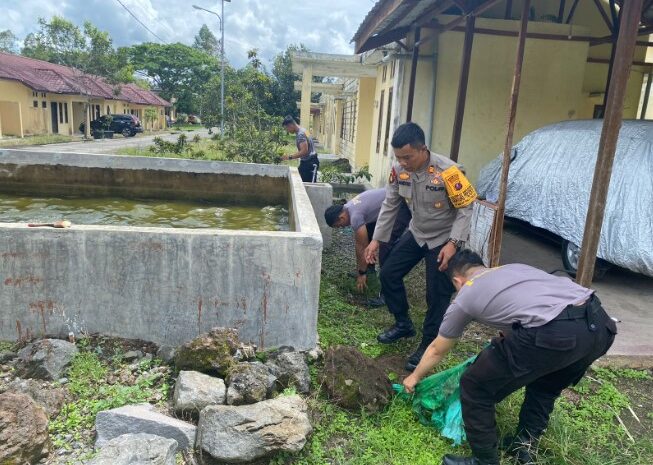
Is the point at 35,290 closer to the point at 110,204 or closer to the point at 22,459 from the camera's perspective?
the point at 22,459

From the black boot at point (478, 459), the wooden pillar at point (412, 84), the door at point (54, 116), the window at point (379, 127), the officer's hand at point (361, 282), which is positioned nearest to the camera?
the black boot at point (478, 459)

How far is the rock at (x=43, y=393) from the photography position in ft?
9.04

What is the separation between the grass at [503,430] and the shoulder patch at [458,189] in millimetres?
1142

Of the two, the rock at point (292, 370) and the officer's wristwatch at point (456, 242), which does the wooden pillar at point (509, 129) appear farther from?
the rock at point (292, 370)

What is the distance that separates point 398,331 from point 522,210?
3.50 metres

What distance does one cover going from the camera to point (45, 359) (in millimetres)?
3090

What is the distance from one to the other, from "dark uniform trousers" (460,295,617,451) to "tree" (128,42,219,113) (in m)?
57.1

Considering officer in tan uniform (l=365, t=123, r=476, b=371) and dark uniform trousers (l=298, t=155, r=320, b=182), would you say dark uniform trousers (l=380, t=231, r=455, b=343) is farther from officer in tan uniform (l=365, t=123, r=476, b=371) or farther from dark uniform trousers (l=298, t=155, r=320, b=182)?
dark uniform trousers (l=298, t=155, r=320, b=182)

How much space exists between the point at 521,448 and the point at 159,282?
2.38m

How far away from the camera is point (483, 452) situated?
2.48m

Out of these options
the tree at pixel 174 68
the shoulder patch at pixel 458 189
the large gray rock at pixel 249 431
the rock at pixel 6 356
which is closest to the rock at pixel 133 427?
the large gray rock at pixel 249 431

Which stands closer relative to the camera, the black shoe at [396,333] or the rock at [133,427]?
the rock at [133,427]

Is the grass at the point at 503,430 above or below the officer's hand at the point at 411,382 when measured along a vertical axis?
below

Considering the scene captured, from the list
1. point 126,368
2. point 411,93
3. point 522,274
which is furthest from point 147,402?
point 411,93
